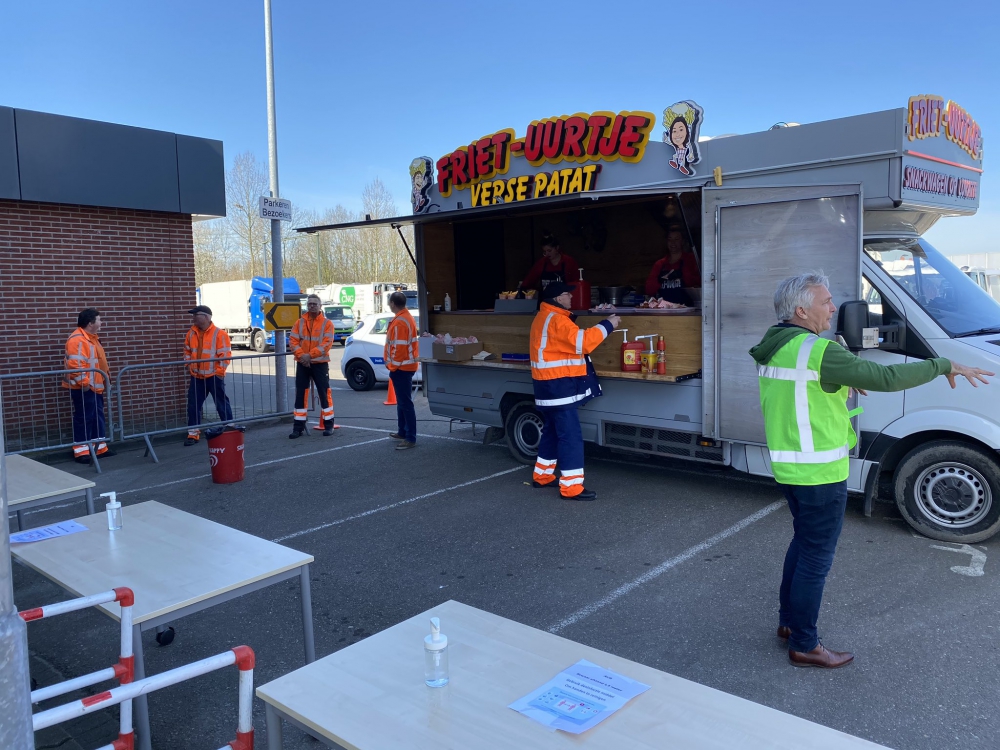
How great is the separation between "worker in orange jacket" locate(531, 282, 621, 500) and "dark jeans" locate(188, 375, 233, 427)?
5435 millimetres

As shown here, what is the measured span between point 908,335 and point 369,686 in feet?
16.2

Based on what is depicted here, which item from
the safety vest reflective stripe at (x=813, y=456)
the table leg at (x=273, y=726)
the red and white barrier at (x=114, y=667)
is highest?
the safety vest reflective stripe at (x=813, y=456)

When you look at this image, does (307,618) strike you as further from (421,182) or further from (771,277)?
Result: (421,182)

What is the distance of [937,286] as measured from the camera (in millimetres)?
5836

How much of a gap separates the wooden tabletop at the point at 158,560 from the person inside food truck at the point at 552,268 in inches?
230

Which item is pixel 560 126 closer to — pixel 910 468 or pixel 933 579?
pixel 910 468

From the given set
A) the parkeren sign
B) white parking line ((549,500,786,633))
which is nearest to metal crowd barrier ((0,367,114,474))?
the parkeren sign

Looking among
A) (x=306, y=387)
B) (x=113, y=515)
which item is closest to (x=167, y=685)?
(x=113, y=515)

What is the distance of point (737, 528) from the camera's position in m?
6.03

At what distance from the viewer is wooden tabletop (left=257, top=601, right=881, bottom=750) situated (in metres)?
1.92

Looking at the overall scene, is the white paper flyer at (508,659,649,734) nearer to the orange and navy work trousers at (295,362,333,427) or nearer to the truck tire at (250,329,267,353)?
the orange and navy work trousers at (295,362,333,427)

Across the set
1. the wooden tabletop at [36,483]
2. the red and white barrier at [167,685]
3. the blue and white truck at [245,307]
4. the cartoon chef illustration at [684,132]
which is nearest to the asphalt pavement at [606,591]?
the wooden tabletop at [36,483]

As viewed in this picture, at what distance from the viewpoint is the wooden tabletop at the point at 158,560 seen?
3025mm

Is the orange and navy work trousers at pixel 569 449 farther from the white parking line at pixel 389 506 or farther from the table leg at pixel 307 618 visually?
the table leg at pixel 307 618
